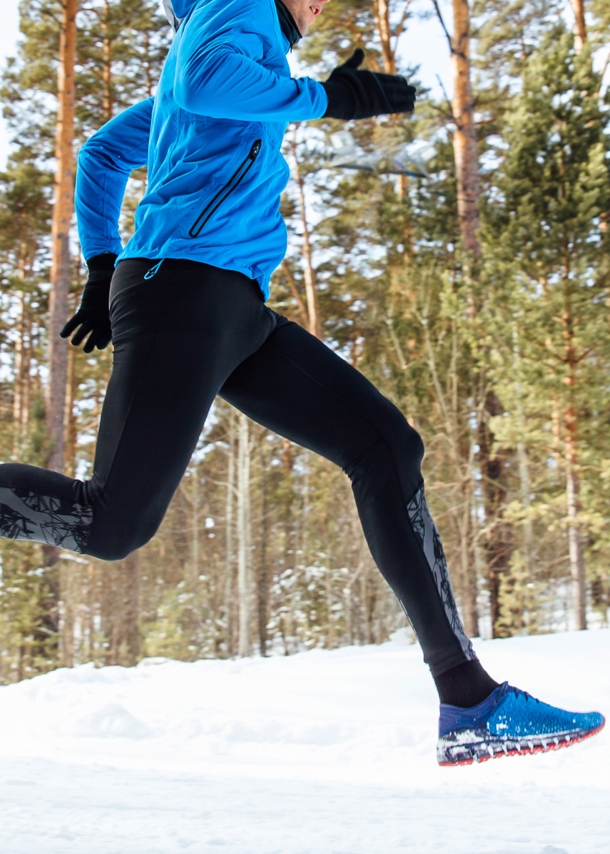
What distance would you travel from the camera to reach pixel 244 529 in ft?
41.1

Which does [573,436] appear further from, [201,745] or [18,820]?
[18,820]

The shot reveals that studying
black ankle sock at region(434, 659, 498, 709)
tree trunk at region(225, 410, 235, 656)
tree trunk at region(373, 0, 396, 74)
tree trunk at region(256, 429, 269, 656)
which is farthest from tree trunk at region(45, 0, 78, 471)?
black ankle sock at region(434, 659, 498, 709)

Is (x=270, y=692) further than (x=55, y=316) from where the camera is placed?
No

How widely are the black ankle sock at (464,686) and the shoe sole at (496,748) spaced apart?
0.07 metres

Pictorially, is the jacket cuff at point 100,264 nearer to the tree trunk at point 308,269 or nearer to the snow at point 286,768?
the snow at point 286,768

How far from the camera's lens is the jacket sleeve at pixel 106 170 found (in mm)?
1648

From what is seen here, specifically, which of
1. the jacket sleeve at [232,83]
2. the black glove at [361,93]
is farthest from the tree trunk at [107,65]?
the jacket sleeve at [232,83]

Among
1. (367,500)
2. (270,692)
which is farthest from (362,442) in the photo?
(270,692)

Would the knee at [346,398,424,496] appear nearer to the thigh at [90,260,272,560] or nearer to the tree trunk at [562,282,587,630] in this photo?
the thigh at [90,260,272,560]

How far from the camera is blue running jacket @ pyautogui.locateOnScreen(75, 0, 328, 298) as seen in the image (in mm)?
1259

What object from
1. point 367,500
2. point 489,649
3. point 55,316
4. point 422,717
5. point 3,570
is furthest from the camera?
point 55,316

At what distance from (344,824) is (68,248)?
10.1 meters

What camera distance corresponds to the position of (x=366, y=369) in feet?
31.8

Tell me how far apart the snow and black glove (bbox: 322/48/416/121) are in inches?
51.0
